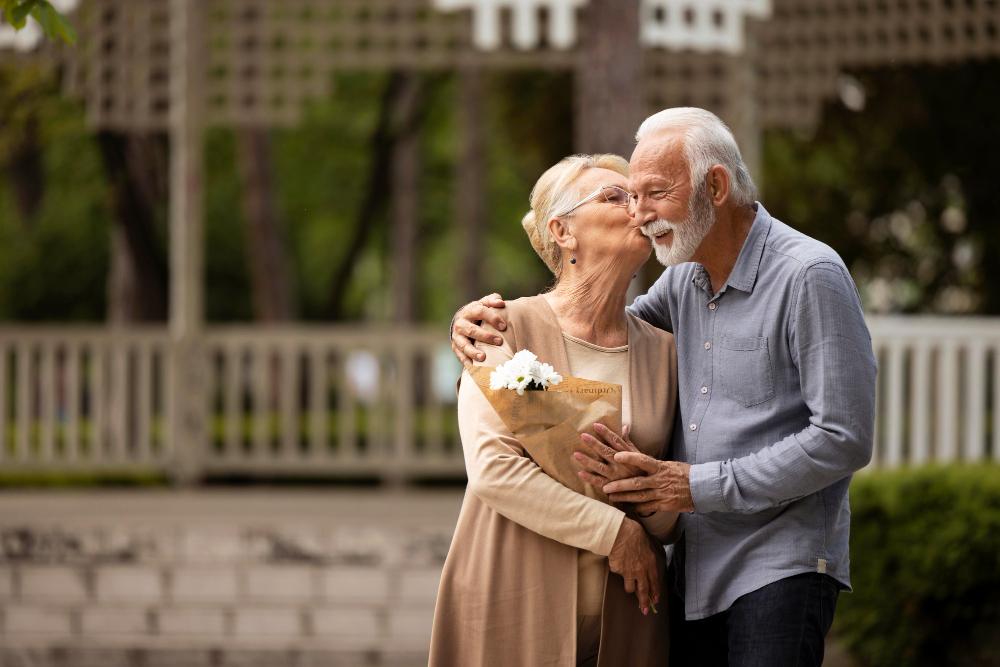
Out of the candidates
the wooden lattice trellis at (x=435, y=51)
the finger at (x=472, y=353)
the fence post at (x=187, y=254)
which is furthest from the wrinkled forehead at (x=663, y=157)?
the fence post at (x=187, y=254)

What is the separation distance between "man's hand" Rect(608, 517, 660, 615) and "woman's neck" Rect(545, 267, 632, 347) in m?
0.44

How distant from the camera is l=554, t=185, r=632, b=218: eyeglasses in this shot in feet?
10.1

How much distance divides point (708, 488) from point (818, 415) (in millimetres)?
271

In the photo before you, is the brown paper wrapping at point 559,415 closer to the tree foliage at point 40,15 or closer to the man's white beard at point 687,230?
the man's white beard at point 687,230

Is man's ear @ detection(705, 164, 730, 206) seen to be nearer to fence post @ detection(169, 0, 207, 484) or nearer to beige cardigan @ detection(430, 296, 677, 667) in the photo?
beige cardigan @ detection(430, 296, 677, 667)

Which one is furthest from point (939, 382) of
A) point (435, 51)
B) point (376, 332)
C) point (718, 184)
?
point (718, 184)

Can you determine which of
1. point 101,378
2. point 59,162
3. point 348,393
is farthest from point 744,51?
point 59,162

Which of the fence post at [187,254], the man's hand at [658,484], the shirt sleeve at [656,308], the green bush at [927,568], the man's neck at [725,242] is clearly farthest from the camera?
the fence post at [187,254]

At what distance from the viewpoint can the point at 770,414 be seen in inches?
112

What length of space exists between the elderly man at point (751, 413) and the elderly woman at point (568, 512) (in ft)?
0.30

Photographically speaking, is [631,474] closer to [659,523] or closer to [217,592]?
[659,523]

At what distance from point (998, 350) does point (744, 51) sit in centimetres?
255

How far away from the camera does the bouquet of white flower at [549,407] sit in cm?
286

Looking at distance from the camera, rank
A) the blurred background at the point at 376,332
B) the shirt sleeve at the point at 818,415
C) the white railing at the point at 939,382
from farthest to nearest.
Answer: the white railing at the point at 939,382
the blurred background at the point at 376,332
the shirt sleeve at the point at 818,415
